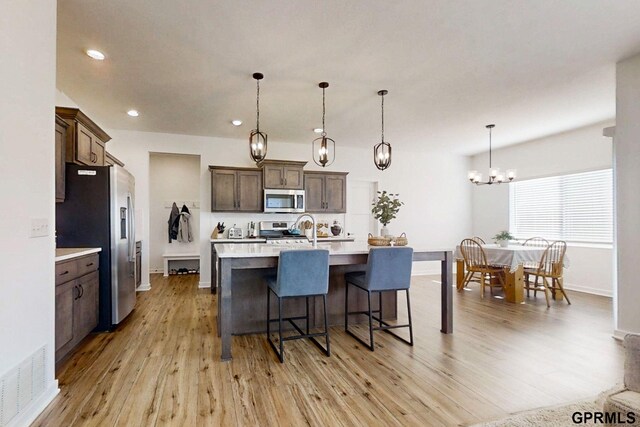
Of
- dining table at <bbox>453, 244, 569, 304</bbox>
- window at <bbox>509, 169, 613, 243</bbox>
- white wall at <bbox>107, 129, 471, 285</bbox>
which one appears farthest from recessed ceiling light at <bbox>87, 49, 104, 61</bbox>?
window at <bbox>509, 169, 613, 243</bbox>

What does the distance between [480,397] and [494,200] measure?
586 cm

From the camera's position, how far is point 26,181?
1957mm

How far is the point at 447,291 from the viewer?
11.8 ft

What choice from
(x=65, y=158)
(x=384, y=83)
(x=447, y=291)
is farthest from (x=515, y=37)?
(x=65, y=158)

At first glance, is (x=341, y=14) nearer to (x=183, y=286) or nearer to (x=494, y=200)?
(x=183, y=286)

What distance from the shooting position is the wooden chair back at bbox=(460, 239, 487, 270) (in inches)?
213

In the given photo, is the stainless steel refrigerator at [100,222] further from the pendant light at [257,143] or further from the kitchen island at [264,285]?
the pendant light at [257,143]

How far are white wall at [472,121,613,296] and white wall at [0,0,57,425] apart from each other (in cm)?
692

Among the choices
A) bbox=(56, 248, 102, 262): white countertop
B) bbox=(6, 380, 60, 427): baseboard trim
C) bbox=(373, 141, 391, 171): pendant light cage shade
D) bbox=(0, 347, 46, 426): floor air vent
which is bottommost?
bbox=(6, 380, 60, 427): baseboard trim

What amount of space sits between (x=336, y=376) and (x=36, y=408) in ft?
6.30

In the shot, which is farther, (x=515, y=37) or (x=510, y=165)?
(x=510, y=165)

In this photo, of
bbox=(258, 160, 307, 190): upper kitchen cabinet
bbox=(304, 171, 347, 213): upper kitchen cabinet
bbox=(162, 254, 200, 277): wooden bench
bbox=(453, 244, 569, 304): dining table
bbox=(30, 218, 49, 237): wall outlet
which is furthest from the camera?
bbox=(162, 254, 200, 277): wooden bench

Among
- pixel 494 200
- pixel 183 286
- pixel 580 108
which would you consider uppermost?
pixel 580 108

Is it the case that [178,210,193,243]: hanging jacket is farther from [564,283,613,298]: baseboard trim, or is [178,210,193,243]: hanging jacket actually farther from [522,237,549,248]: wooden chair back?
[564,283,613,298]: baseboard trim
